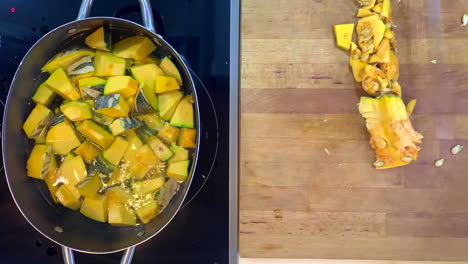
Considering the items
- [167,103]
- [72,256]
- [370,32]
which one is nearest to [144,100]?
[167,103]

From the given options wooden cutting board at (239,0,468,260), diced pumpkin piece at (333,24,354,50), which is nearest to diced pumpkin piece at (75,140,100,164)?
wooden cutting board at (239,0,468,260)

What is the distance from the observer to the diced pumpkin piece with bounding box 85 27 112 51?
0.92 meters

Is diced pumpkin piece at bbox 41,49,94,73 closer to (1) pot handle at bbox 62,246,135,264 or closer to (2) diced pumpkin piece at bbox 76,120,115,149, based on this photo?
(2) diced pumpkin piece at bbox 76,120,115,149

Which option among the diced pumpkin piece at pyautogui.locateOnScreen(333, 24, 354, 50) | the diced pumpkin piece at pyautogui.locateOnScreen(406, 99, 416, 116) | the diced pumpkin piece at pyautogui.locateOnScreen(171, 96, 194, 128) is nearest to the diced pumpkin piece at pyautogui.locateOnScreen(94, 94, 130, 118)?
the diced pumpkin piece at pyautogui.locateOnScreen(171, 96, 194, 128)

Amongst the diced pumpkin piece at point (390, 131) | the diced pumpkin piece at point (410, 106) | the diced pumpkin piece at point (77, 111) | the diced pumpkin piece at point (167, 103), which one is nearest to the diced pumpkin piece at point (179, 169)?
the diced pumpkin piece at point (167, 103)

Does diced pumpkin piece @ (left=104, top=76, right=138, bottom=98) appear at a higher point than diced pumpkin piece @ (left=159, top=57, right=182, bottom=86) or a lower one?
lower

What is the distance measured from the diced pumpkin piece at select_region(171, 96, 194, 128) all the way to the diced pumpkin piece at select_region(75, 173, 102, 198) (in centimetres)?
23

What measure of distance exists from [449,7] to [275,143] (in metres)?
0.53

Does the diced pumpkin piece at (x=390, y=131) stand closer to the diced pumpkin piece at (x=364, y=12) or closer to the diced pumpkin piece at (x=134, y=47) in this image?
the diced pumpkin piece at (x=364, y=12)

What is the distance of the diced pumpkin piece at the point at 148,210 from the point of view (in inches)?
36.9

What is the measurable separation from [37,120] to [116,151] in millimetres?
210

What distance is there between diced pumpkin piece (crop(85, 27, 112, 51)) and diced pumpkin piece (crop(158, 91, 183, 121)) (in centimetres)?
17

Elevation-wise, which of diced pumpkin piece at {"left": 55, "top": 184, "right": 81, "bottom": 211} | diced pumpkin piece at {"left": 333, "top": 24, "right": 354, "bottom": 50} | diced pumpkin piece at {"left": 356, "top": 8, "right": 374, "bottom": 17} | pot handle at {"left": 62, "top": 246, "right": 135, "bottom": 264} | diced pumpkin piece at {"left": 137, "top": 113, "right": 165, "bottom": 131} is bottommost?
pot handle at {"left": 62, "top": 246, "right": 135, "bottom": 264}

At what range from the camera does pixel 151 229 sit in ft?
3.05
